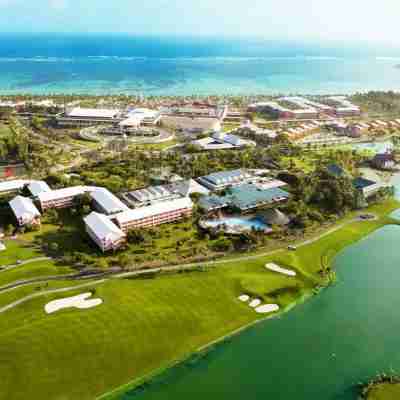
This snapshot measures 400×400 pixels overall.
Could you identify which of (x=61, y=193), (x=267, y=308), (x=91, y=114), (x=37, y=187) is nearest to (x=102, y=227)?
(x=61, y=193)

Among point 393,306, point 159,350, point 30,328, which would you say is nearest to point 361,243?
point 393,306

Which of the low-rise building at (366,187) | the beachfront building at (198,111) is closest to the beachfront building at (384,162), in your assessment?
the low-rise building at (366,187)

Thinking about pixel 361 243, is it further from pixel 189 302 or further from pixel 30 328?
pixel 30 328

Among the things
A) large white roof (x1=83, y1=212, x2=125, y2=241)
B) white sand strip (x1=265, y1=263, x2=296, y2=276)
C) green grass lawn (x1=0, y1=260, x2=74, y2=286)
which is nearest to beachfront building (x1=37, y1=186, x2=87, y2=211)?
large white roof (x1=83, y1=212, x2=125, y2=241)

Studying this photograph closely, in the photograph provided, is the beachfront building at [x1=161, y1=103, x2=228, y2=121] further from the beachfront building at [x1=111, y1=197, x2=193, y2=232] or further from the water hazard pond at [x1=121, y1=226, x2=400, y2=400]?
the water hazard pond at [x1=121, y1=226, x2=400, y2=400]

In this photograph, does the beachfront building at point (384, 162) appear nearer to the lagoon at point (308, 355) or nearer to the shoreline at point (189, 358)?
the lagoon at point (308, 355)

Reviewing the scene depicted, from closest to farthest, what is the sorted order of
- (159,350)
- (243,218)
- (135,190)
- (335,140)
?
1. (159,350)
2. (243,218)
3. (135,190)
4. (335,140)
